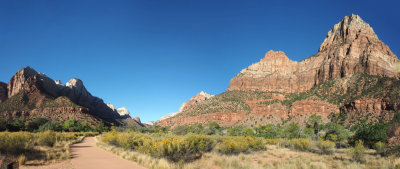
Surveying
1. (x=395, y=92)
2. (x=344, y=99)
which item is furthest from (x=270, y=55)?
(x=395, y=92)

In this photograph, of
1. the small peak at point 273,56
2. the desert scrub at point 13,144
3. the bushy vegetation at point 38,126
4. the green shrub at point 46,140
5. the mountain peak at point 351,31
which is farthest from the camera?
the small peak at point 273,56

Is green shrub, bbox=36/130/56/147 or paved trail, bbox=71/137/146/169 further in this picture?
green shrub, bbox=36/130/56/147

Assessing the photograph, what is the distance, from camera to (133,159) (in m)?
11.3

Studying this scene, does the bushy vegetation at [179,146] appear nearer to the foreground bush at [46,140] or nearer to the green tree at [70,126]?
the foreground bush at [46,140]

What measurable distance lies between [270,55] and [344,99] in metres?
85.8

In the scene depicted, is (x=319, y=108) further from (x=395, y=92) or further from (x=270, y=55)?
(x=270, y=55)

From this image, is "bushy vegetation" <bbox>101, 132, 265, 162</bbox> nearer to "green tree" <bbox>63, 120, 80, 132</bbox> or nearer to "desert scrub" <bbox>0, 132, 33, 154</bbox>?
"desert scrub" <bbox>0, 132, 33, 154</bbox>

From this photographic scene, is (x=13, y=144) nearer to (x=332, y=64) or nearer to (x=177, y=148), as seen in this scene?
(x=177, y=148)

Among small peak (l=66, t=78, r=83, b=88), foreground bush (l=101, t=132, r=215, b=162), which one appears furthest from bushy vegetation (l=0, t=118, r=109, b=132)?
small peak (l=66, t=78, r=83, b=88)

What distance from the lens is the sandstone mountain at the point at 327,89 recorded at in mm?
58803

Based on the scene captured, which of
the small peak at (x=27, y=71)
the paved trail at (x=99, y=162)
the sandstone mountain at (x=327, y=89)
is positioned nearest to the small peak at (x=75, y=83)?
the small peak at (x=27, y=71)

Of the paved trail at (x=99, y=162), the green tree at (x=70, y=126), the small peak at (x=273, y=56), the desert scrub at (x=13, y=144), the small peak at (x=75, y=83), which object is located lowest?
Result: the green tree at (x=70, y=126)

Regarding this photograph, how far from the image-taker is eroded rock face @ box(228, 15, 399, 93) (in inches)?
3467

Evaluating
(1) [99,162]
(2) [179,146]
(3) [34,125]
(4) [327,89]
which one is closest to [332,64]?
(4) [327,89]
